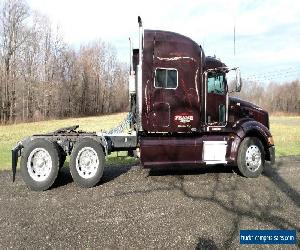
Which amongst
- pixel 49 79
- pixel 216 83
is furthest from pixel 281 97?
pixel 216 83

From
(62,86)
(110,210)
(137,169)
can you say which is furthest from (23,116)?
(110,210)

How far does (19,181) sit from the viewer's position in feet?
30.5

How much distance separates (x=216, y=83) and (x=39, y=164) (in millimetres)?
5188

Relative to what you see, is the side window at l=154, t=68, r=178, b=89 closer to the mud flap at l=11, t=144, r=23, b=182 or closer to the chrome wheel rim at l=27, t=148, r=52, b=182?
the chrome wheel rim at l=27, t=148, r=52, b=182

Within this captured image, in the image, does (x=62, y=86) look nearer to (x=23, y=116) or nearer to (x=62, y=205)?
(x=23, y=116)

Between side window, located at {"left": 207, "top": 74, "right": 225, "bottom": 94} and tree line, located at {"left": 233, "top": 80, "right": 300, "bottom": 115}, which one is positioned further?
tree line, located at {"left": 233, "top": 80, "right": 300, "bottom": 115}

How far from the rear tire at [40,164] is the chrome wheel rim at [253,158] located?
5.01 meters

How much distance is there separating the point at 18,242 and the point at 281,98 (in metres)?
96.3

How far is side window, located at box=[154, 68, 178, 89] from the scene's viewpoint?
923 cm

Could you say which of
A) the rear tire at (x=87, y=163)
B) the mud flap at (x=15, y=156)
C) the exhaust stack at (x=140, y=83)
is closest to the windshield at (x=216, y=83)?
the exhaust stack at (x=140, y=83)

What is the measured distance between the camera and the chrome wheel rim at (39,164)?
844cm

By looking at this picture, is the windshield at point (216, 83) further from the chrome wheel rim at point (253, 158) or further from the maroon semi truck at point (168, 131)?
the chrome wheel rim at point (253, 158)

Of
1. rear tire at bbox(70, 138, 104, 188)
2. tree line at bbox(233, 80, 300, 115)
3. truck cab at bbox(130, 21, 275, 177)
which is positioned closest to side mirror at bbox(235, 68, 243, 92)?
truck cab at bbox(130, 21, 275, 177)

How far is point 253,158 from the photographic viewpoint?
966cm
